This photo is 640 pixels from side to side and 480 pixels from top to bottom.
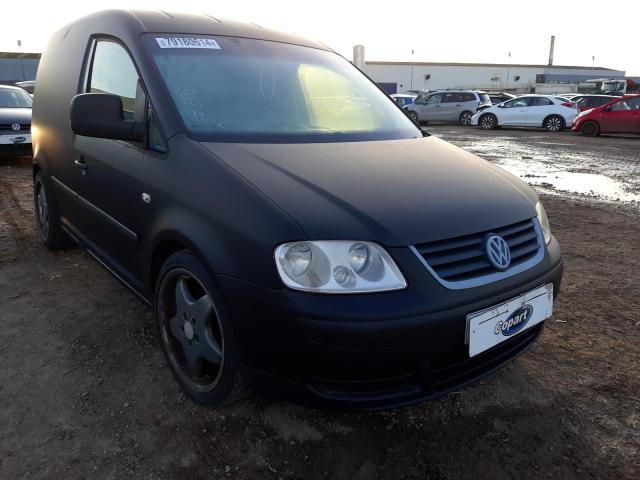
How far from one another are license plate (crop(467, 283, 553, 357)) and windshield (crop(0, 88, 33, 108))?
9860mm

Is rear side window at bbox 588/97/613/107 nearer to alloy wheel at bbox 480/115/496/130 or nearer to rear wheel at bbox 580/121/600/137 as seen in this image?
rear wheel at bbox 580/121/600/137

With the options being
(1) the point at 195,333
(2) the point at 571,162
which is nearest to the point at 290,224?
(1) the point at 195,333

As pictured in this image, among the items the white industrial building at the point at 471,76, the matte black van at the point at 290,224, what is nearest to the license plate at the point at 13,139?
the matte black van at the point at 290,224

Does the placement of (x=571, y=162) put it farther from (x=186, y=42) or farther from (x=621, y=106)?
(x=186, y=42)

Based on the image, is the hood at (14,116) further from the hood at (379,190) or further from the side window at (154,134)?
the hood at (379,190)

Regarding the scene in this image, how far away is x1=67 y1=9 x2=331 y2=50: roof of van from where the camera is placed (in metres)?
2.60

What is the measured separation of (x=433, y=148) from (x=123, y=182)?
162 centimetres

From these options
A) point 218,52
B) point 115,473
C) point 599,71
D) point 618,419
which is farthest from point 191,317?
point 599,71

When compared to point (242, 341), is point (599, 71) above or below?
above

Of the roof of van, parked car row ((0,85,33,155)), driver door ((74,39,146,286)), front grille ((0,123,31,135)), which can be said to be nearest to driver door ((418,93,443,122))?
parked car row ((0,85,33,155))

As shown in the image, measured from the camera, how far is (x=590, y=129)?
1600 centimetres

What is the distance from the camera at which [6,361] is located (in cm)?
256

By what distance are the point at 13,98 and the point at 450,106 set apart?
1652cm

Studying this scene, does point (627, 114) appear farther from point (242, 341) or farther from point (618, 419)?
point (242, 341)
